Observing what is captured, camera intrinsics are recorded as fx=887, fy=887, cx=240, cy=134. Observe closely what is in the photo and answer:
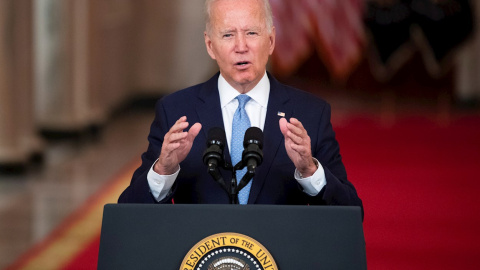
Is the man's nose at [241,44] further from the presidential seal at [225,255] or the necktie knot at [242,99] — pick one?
the presidential seal at [225,255]

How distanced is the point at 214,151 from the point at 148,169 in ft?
1.32

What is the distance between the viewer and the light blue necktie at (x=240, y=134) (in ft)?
8.80

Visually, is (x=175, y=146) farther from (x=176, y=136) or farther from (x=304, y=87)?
(x=304, y=87)

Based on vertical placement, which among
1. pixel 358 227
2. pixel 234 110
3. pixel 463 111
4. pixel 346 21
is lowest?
pixel 358 227

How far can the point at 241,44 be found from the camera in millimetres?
2543

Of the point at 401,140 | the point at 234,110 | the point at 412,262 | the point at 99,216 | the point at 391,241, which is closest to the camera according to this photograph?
the point at 234,110

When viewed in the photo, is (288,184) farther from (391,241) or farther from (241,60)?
(391,241)

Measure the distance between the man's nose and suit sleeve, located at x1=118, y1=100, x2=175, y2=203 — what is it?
0.37m

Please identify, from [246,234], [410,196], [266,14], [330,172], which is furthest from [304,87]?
[246,234]

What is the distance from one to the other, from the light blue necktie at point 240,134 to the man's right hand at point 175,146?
0.26 meters

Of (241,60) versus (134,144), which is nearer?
(241,60)

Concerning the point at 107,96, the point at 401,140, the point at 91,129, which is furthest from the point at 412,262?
the point at 107,96

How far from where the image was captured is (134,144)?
442 inches

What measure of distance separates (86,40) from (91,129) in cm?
117
